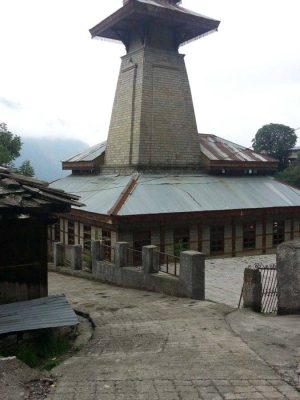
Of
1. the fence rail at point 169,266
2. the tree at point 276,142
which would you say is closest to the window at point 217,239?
the fence rail at point 169,266

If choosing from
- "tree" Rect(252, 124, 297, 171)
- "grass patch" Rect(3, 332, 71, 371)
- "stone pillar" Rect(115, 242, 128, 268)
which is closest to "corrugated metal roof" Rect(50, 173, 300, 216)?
"stone pillar" Rect(115, 242, 128, 268)

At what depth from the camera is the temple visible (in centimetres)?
1856

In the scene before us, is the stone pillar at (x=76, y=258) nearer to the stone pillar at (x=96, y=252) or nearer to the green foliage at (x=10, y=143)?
the stone pillar at (x=96, y=252)

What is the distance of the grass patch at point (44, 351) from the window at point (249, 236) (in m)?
15.1

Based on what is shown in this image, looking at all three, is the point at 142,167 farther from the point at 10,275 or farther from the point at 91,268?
the point at 10,275

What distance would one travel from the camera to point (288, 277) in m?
8.11

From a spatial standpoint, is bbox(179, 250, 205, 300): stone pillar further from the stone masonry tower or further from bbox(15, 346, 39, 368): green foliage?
the stone masonry tower

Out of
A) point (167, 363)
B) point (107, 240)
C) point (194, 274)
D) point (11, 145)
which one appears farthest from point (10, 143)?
point (167, 363)

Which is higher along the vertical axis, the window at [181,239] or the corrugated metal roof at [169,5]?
the corrugated metal roof at [169,5]

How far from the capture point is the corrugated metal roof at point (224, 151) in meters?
23.5

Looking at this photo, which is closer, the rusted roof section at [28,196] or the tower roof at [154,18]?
the rusted roof section at [28,196]

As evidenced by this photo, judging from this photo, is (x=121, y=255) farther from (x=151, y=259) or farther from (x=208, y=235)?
(x=208, y=235)

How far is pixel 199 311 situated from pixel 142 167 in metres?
12.8

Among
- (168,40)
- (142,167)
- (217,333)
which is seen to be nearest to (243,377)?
(217,333)
